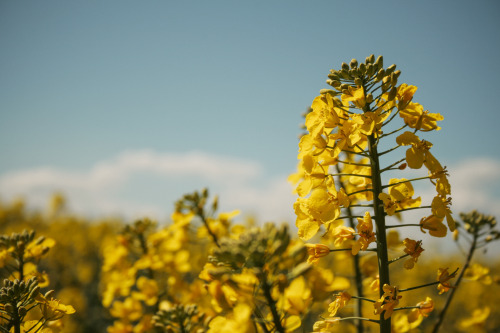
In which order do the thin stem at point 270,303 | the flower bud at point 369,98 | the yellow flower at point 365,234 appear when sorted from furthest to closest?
the flower bud at point 369,98, the yellow flower at point 365,234, the thin stem at point 270,303

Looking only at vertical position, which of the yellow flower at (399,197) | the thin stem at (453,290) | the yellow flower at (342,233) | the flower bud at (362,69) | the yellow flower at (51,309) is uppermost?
the flower bud at (362,69)

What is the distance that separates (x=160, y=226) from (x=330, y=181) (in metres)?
3.11

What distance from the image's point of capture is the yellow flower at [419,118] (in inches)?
75.5

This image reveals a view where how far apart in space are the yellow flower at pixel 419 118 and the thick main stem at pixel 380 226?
0.91 ft

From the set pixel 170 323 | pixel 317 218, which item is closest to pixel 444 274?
pixel 317 218

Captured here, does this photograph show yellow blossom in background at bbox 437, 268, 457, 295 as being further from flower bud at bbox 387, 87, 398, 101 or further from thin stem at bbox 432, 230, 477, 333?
flower bud at bbox 387, 87, 398, 101

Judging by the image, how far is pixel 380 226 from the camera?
5.79ft

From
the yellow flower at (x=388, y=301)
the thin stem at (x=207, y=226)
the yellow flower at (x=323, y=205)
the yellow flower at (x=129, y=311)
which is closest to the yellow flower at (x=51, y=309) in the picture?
the yellow flower at (x=129, y=311)

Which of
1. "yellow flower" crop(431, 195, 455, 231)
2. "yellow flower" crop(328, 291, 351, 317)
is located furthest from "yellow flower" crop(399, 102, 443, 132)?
"yellow flower" crop(328, 291, 351, 317)

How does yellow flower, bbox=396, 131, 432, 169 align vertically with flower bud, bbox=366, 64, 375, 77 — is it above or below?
below

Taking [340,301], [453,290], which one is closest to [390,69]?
[340,301]

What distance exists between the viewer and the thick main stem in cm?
173

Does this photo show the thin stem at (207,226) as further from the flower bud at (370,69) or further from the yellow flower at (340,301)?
the flower bud at (370,69)

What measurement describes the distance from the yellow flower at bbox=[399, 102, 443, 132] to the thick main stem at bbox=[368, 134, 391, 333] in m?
0.28
